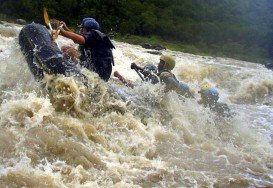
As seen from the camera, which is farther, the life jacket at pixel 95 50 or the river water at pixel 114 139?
the life jacket at pixel 95 50

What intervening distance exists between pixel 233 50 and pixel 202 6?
550 inches

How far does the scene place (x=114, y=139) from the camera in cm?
655

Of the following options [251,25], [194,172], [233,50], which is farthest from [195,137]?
[251,25]

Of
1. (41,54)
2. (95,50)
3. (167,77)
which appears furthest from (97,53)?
(167,77)

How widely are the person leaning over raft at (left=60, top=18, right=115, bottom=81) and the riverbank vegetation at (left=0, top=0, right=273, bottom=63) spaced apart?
1064 inches

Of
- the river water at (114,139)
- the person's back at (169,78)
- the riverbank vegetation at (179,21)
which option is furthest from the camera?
the riverbank vegetation at (179,21)

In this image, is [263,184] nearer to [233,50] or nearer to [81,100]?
[81,100]

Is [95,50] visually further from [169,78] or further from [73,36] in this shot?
[169,78]

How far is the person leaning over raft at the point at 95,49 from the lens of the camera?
7863 millimetres

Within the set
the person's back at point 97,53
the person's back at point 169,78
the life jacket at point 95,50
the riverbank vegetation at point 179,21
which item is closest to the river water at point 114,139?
the person's back at point 169,78

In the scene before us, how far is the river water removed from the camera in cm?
533

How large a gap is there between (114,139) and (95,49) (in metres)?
2.11

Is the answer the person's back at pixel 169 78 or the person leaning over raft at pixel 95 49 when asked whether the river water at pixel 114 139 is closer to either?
the person's back at pixel 169 78

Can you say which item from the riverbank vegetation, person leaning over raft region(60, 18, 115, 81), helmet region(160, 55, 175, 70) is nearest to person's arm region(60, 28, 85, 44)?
person leaning over raft region(60, 18, 115, 81)
